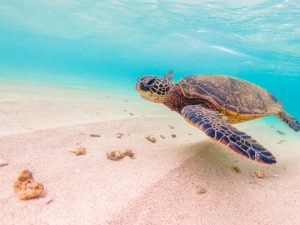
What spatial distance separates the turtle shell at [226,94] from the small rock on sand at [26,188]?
3.21 meters

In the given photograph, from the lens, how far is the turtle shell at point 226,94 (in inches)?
164

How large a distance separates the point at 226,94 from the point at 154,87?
59.4 inches

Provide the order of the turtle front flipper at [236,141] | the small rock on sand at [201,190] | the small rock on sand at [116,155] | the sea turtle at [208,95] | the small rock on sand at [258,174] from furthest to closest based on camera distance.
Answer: the sea turtle at [208,95], the small rock on sand at [258,174], the small rock on sand at [116,155], the small rock on sand at [201,190], the turtle front flipper at [236,141]

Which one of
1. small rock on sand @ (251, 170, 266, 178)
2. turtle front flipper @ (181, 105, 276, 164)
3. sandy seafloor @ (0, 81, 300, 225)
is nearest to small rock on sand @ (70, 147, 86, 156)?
sandy seafloor @ (0, 81, 300, 225)

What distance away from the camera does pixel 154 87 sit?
4.24 m

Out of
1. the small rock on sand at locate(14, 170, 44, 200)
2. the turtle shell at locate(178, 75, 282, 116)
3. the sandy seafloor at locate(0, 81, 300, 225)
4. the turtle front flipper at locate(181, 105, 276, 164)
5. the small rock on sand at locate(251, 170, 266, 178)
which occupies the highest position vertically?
the turtle shell at locate(178, 75, 282, 116)

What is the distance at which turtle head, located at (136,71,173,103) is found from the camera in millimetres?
4172

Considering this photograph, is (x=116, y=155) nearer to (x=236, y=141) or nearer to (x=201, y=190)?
(x=201, y=190)

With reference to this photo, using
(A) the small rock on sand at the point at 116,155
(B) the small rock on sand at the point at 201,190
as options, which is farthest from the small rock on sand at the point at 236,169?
(A) the small rock on sand at the point at 116,155

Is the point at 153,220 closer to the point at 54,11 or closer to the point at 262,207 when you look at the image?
the point at 262,207

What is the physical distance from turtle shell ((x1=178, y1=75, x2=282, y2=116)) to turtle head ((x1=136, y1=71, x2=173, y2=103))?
37cm

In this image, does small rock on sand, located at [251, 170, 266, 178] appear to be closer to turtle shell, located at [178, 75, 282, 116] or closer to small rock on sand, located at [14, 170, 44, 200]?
turtle shell, located at [178, 75, 282, 116]

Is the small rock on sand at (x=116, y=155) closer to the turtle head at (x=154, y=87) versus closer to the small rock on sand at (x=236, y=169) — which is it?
the turtle head at (x=154, y=87)

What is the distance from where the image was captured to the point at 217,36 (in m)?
23.8
